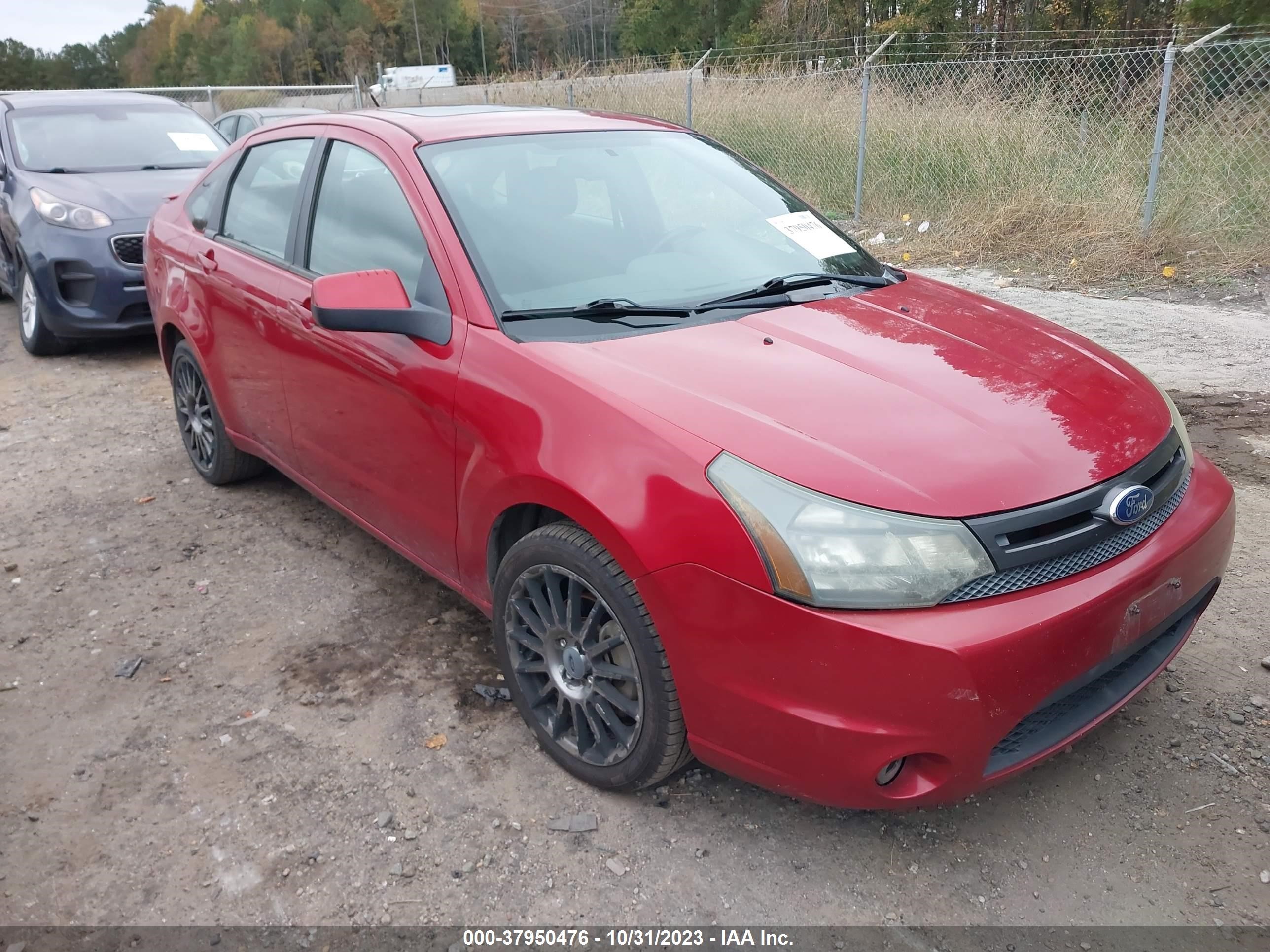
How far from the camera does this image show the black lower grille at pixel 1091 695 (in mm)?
2078

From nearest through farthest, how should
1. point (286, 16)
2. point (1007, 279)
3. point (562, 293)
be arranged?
point (562, 293)
point (1007, 279)
point (286, 16)

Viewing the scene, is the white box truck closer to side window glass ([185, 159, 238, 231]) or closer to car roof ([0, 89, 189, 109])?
car roof ([0, 89, 189, 109])

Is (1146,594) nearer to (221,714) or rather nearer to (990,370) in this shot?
(990,370)

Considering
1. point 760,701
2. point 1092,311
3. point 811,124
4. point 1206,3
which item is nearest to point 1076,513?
point 760,701

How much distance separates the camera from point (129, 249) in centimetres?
648

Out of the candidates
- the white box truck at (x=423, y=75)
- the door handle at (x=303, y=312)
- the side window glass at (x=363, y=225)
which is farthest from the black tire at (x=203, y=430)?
the white box truck at (x=423, y=75)

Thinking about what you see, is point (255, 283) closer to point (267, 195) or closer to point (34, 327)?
point (267, 195)

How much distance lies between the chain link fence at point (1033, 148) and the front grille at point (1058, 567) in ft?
22.5

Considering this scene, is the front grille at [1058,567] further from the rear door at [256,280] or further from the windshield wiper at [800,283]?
the rear door at [256,280]

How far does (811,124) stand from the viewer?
11914 millimetres

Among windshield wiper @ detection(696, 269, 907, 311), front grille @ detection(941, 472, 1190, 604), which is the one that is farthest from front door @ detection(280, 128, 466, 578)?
front grille @ detection(941, 472, 1190, 604)

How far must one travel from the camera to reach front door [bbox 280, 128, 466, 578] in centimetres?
279

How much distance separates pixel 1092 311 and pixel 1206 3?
522 inches

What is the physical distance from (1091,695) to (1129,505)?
1.54 feet
